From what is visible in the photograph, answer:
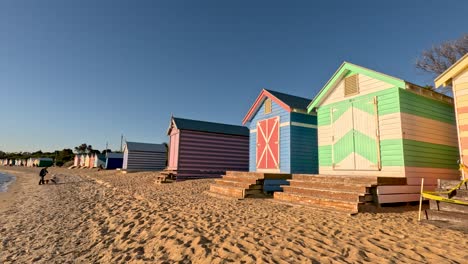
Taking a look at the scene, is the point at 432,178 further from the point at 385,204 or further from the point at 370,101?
the point at 370,101

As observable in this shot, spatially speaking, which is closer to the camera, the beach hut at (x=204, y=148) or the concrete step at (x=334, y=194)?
the concrete step at (x=334, y=194)

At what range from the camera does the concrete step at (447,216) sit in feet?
17.4

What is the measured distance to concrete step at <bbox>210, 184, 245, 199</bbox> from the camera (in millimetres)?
9938

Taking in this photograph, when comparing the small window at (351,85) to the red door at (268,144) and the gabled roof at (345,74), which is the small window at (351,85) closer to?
the gabled roof at (345,74)

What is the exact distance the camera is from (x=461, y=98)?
6969mm

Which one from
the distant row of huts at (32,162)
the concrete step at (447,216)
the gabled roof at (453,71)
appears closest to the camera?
the concrete step at (447,216)

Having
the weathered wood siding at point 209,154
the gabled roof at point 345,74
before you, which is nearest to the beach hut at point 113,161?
the weathered wood siding at point 209,154

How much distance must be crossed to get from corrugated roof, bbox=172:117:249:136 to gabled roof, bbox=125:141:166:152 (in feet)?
52.2

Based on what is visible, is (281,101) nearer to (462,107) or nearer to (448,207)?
(462,107)

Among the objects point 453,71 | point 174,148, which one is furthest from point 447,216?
point 174,148

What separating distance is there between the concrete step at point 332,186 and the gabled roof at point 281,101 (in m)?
4.38

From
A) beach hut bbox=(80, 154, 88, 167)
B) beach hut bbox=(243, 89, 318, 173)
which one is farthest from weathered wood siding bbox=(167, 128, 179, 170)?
beach hut bbox=(80, 154, 88, 167)

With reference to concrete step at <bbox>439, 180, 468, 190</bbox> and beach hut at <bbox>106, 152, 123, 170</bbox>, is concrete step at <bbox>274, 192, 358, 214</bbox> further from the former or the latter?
beach hut at <bbox>106, 152, 123, 170</bbox>

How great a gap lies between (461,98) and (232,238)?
745cm
